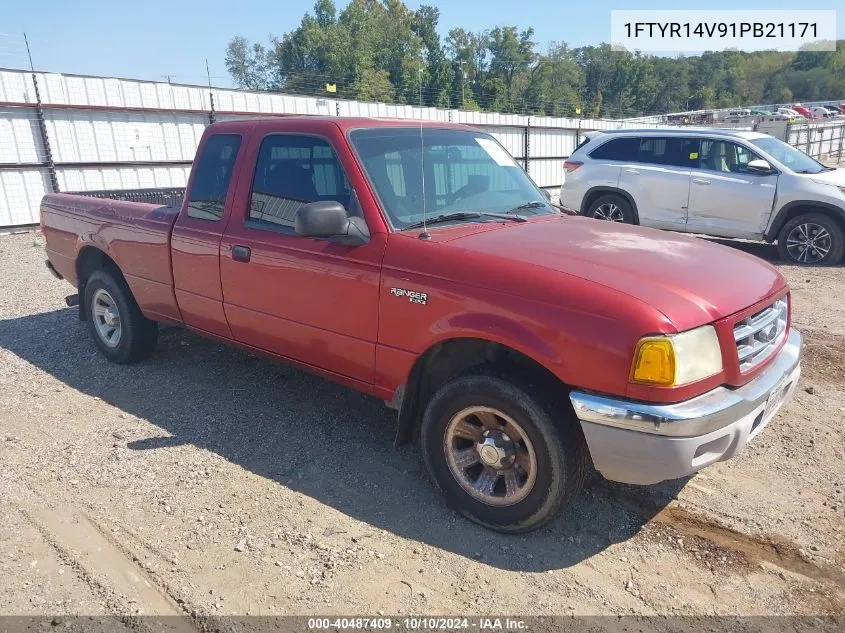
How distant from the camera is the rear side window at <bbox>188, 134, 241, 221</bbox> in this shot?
4289 mm

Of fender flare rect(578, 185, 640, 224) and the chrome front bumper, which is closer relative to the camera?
the chrome front bumper

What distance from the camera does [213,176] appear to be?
4402 mm

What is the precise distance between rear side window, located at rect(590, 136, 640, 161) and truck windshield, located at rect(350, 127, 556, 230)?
685 cm

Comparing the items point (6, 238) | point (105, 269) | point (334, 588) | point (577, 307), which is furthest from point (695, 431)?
point (6, 238)

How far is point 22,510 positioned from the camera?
11.0 feet

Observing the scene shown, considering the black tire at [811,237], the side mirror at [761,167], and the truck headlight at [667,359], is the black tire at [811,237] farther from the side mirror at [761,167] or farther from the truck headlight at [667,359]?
the truck headlight at [667,359]

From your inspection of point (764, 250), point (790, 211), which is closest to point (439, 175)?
point (790, 211)

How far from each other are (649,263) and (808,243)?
7.47 meters

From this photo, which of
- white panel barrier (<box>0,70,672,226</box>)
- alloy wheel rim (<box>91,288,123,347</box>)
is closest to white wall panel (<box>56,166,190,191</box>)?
white panel barrier (<box>0,70,672,226</box>)

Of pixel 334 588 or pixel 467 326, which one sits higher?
pixel 467 326

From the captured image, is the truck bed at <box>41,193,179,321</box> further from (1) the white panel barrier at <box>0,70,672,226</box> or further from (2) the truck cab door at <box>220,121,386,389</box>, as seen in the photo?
(1) the white panel barrier at <box>0,70,672,226</box>

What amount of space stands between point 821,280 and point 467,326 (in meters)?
7.23

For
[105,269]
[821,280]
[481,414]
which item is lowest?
[821,280]

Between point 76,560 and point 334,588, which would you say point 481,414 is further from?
point 76,560
